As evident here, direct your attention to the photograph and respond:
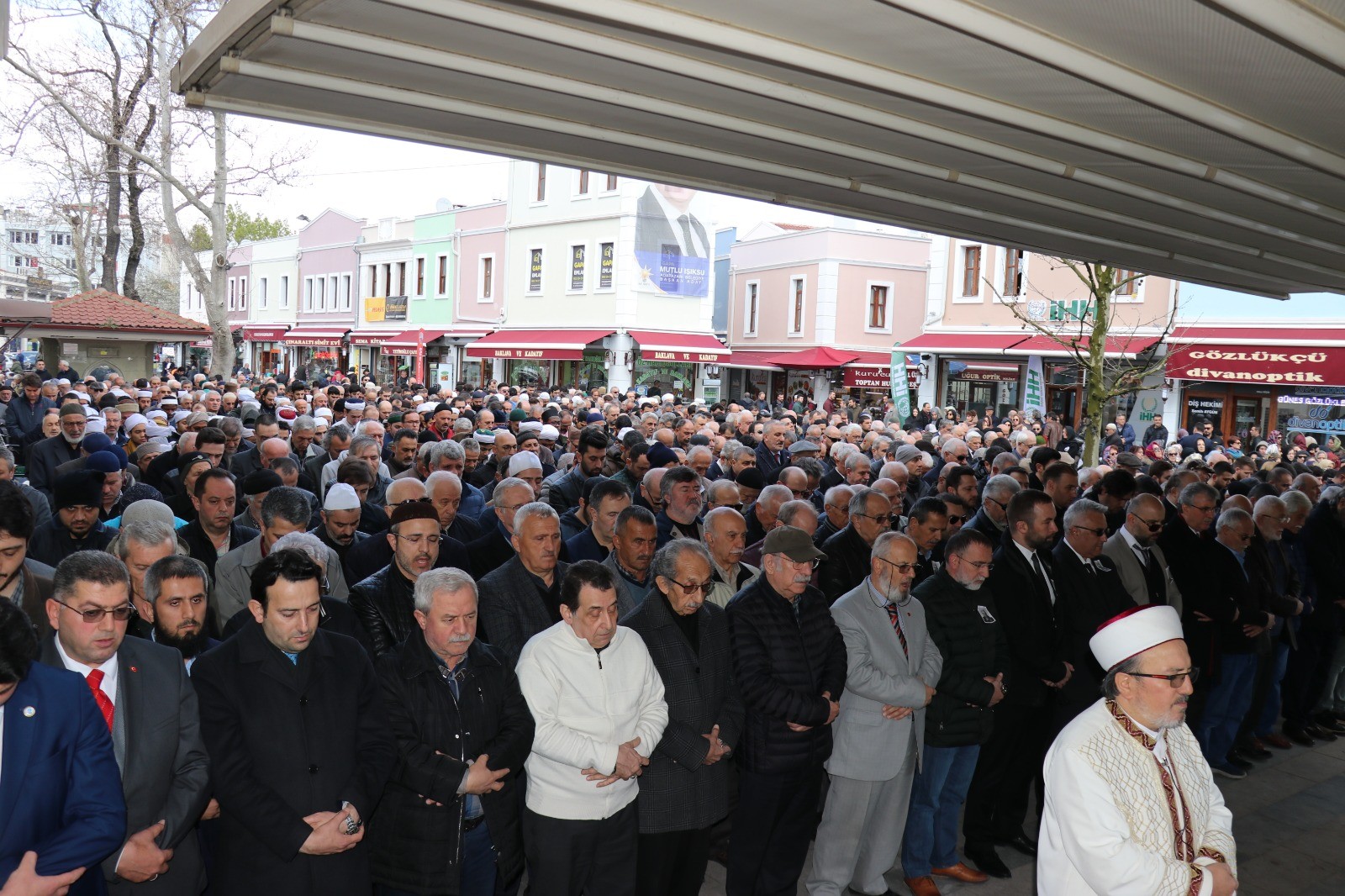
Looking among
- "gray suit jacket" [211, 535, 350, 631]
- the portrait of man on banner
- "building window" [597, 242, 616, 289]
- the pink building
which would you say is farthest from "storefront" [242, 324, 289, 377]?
"gray suit jacket" [211, 535, 350, 631]

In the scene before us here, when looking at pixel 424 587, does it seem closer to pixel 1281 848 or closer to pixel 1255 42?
pixel 1255 42

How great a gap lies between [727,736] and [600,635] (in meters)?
0.92

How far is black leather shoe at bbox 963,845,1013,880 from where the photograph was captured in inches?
223

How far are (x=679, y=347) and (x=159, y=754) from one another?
26.6 m

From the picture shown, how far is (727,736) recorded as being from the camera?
465 centimetres

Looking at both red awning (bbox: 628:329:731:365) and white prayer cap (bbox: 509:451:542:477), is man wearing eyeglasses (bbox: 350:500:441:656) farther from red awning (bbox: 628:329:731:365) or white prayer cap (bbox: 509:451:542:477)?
red awning (bbox: 628:329:731:365)

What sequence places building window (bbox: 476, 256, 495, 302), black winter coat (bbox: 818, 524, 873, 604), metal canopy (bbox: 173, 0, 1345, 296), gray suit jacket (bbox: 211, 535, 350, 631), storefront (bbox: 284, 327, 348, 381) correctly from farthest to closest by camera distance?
storefront (bbox: 284, 327, 348, 381) < building window (bbox: 476, 256, 495, 302) < black winter coat (bbox: 818, 524, 873, 604) < gray suit jacket (bbox: 211, 535, 350, 631) < metal canopy (bbox: 173, 0, 1345, 296)

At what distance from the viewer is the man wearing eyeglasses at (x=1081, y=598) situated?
603cm

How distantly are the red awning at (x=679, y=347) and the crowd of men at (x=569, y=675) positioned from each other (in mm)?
21320

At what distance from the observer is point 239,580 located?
5109mm

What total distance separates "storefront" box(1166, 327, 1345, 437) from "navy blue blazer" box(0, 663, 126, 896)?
1956cm

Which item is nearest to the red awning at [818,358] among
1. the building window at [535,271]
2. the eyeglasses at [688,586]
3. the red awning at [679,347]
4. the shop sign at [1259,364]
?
the red awning at [679,347]

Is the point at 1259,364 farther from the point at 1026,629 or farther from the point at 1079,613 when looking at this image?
the point at 1026,629

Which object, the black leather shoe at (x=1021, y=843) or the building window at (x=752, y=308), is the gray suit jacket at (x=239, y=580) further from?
the building window at (x=752, y=308)
